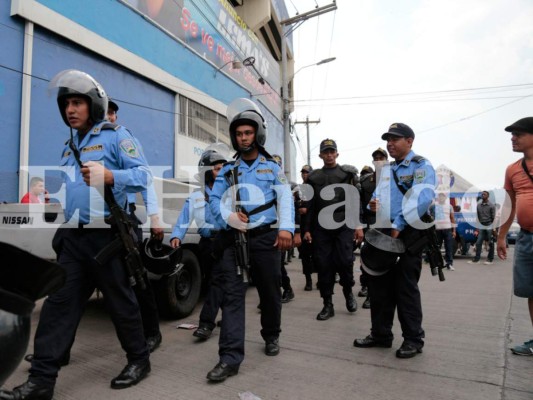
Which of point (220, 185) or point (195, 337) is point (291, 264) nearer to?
point (195, 337)

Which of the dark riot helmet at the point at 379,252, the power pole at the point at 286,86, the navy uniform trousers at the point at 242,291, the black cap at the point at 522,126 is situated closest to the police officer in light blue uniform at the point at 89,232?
the navy uniform trousers at the point at 242,291

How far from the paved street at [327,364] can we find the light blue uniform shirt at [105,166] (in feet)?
3.68

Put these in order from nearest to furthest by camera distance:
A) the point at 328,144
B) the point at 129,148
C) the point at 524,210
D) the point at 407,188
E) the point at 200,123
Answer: the point at 129,148
the point at 524,210
the point at 407,188
the point at 328,144
the point at 200,123

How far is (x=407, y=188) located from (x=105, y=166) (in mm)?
2261

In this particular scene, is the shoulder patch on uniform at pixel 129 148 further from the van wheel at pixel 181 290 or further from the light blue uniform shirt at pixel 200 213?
→ the van wheel at pixel 181 290

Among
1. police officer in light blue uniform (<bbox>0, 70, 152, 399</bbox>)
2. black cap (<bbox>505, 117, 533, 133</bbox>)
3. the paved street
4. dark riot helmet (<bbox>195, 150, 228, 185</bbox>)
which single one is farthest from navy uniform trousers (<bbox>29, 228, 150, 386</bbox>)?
black cap (<bbox>505, 117, 533, 133</bbox>)

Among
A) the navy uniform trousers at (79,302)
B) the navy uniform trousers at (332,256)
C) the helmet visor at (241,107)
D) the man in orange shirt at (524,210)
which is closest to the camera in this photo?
the navy uniform trousers at (79,302)

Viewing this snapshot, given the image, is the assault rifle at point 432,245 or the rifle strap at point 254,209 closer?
the rifle strap at point 254,209

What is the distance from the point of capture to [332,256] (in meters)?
4.41

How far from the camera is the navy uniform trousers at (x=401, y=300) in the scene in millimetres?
3107

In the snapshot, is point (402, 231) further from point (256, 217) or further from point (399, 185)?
point (256, 217)

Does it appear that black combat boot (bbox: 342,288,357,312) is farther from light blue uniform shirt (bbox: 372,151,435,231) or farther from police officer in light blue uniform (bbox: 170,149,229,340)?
police officer in light blue uniform (bbox: 170,149,229,340)

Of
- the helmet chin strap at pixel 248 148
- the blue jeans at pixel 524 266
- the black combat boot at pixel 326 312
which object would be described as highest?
the helmet chin strap at pixel 248 148

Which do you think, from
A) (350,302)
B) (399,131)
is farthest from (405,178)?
(350,302)
